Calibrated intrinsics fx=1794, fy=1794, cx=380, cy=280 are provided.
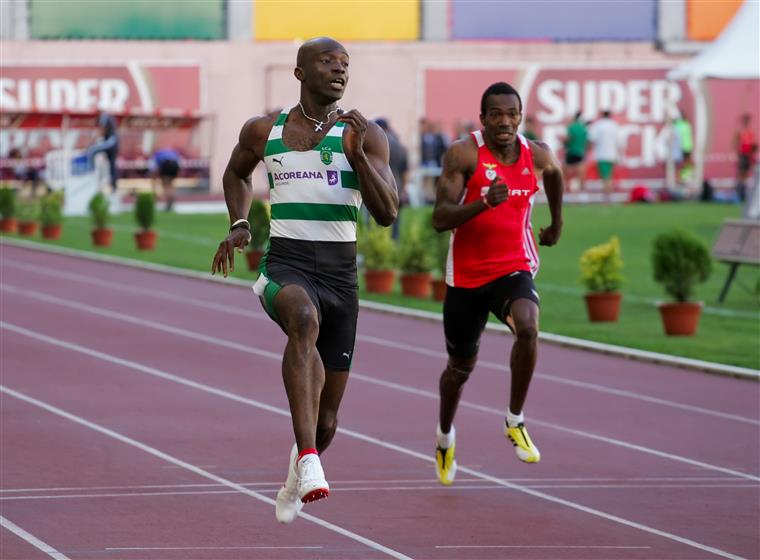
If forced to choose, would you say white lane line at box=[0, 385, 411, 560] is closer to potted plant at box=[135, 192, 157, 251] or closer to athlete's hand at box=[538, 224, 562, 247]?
athlete's hand at box=[538, 224, 562, 247]

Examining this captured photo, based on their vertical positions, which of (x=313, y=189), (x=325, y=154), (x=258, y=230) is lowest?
(x=258, y=230)

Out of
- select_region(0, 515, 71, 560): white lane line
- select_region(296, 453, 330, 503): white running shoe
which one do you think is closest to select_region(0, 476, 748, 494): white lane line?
select_region(0, 515, 71, 560): white lane line

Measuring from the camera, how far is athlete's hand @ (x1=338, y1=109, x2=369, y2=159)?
734 centimetres

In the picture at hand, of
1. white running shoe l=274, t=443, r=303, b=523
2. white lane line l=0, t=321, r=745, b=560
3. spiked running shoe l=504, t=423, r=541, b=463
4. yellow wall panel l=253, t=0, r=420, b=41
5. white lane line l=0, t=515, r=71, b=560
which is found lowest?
white lane line l=0, t=321, r=745, b=560

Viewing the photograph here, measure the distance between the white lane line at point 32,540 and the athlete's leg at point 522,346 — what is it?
8.68 feet

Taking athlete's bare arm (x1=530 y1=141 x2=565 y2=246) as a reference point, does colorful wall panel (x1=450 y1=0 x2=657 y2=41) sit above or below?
above

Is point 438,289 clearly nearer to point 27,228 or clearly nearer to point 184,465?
point 184,465

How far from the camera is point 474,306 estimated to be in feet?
31.5

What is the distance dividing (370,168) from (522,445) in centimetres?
246

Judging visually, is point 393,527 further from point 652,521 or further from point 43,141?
point 43,141

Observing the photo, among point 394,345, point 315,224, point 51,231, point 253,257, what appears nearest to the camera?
point 315,224

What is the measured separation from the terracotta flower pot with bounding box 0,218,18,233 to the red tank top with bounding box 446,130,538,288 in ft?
73.4

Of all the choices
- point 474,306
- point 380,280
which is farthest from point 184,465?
point 380,280

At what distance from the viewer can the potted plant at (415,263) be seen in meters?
20.8
